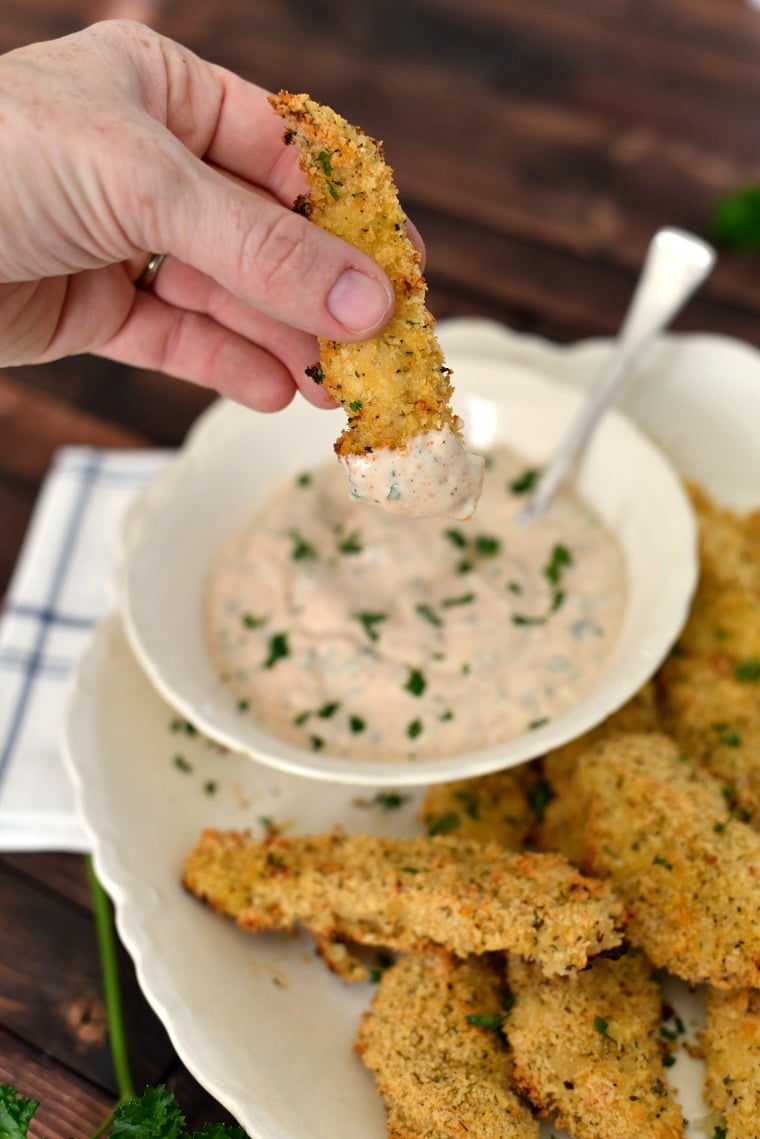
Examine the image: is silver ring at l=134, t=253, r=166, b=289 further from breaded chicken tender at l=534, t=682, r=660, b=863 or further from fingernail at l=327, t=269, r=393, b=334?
breaded chicken tender at l=534, t=682, r=660, b=863

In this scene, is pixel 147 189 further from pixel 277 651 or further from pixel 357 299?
pixel 277 651

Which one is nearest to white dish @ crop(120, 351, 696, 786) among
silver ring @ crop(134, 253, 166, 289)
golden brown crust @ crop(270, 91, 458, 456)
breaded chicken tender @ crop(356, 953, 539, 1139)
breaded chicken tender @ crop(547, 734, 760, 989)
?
breaded chicken tender @ crop(547, 734, 760, 989)

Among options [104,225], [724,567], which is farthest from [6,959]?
[724,567]

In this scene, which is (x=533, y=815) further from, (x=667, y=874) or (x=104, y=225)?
(x=104, y=225)

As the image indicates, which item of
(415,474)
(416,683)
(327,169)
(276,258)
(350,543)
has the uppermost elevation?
(327,169)

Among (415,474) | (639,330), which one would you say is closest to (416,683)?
(415,474)

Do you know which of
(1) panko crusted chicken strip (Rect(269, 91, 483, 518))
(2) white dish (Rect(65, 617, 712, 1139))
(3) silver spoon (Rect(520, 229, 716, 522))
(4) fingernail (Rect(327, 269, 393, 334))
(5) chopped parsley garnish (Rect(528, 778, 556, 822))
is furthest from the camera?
(3) silver spoon (Rect(520, 229, 716, 522))
